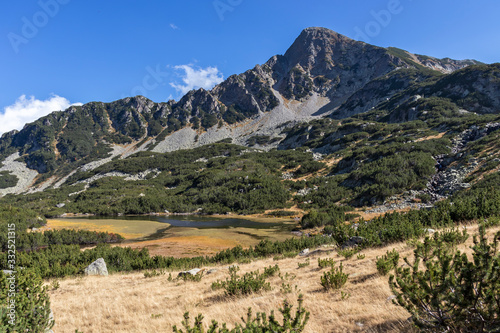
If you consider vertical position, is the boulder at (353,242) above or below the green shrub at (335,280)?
below

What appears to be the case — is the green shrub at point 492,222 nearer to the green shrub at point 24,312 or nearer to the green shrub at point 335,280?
the green shrub at point 335,280

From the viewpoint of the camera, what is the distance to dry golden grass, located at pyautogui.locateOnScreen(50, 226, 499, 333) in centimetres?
496

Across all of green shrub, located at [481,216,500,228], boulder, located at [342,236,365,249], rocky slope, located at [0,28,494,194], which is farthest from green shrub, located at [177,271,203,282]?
rocky slope, located at [0,28,494,194]

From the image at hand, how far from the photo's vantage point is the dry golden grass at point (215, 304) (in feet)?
16.3

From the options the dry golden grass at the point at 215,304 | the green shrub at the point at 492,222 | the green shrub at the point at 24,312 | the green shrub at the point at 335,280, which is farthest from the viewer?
the green shrub at the point at 492,222

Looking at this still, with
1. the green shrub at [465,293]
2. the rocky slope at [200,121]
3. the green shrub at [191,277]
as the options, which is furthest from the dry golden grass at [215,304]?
the rocky slope at [200,121]

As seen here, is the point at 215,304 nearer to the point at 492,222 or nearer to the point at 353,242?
the point at 353,242

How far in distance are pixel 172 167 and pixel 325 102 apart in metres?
134

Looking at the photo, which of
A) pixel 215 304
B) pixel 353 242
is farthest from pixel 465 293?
pixel 353 242

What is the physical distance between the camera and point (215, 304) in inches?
293

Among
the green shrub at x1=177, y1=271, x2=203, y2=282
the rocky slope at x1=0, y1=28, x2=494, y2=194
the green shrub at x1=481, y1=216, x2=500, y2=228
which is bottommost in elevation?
the green shrub at x1=177, y1=271, x2=203, y2=282

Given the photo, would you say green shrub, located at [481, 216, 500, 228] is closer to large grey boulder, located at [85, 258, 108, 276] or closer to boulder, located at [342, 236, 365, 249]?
boulder, located at [342, 236, 365, 249]

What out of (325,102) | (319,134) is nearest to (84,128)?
(319,134)

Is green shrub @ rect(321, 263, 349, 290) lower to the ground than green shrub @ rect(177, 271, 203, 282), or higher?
higher
